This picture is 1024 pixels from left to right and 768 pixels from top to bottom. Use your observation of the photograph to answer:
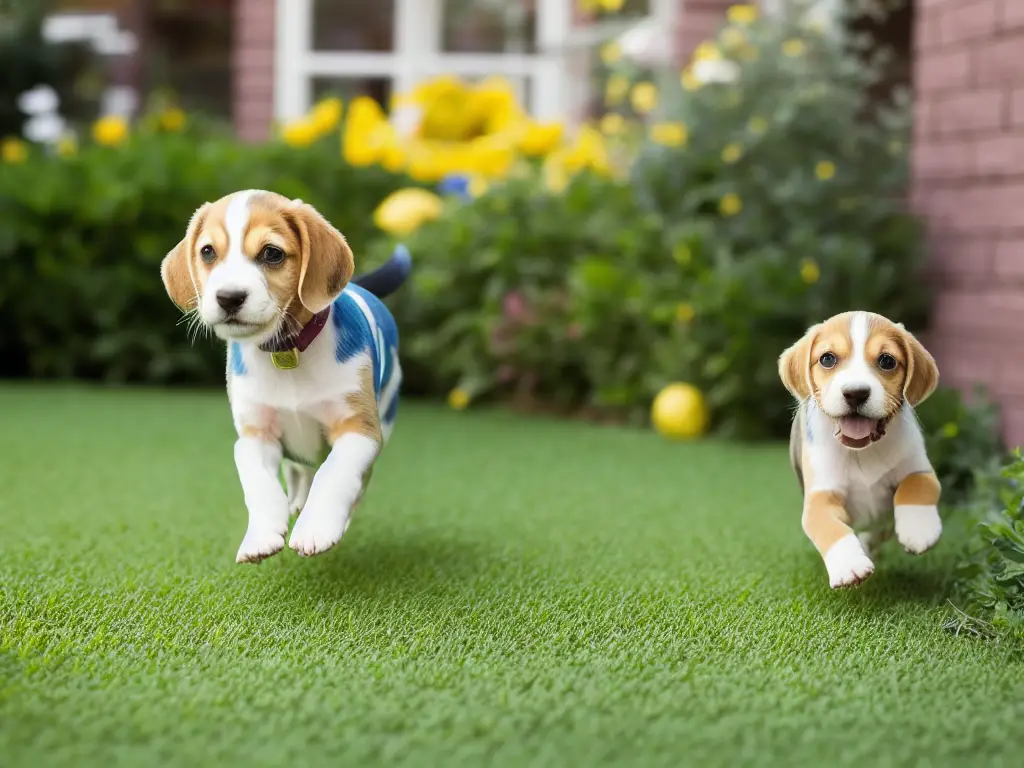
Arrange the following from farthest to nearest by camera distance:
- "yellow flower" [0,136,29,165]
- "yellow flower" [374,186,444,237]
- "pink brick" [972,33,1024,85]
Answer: "yellow flower" [0,136,29,165], "yellow flower" [374,186,444,237], "pink brick" [972,33,1024,85]

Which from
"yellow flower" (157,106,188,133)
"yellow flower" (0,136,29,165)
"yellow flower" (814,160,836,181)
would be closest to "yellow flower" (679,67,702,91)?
"yellow flower" (814,160,836,181)

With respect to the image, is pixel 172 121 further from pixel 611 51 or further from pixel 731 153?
pixel 731 153

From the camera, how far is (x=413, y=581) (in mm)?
2525

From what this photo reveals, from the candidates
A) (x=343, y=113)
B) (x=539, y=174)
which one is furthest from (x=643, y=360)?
(x=343, y=113)

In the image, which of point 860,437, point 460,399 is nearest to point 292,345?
point 860,437

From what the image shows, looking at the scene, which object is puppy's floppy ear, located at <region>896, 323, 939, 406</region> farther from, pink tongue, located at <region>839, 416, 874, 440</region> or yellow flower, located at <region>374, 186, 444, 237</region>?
yellow flower, located at <region>374, 186, 444, 237</region>

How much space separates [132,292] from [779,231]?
350cm

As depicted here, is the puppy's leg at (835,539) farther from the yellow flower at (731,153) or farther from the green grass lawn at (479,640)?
the yellow flower at (731,153)

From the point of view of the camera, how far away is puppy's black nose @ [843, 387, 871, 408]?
7.21 ft

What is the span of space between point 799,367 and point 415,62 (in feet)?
22.9

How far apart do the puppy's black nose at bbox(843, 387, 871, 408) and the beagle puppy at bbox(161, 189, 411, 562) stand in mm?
949

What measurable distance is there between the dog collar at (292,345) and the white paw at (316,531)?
31cm

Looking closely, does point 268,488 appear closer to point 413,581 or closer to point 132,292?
point 413,581

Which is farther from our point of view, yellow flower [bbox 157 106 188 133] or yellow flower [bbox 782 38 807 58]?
yellow flower [bbox 157 106 188 133]
